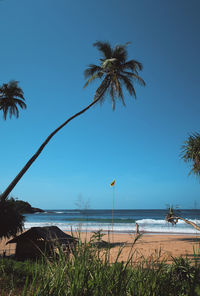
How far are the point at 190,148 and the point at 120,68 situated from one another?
823 centimetres

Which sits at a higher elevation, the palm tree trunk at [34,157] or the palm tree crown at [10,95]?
the palm tree crown at [10,95]

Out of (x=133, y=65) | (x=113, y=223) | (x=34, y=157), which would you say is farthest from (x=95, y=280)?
(x=113, y=223)

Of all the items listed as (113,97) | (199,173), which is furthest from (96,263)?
(113,97)

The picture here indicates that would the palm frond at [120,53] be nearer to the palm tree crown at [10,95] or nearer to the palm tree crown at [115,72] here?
the palm tree crown at [115,72]

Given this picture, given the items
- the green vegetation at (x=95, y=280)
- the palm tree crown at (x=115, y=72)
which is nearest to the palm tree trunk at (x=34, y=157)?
the palm tree crown at (x=115, y=72)

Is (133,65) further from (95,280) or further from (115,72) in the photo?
(95,280)

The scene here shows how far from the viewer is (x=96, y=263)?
198 cm

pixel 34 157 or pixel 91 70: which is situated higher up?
pixel 91 70

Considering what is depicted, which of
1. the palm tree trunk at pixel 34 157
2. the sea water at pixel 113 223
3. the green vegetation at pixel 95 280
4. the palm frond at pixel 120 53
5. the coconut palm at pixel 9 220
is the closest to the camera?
the green vegetation at pixel 95 280

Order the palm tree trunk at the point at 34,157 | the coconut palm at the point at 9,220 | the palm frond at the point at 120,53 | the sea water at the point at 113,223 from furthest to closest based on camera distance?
the palm frond at the point at 120,53
the coconut palm at the point at 9,220
the palm tree trunk at the point at 34,157
the sea water at the point at 113,223

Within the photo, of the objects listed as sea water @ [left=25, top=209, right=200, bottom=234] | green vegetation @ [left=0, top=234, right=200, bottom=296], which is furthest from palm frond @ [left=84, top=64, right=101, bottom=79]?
green vegetation @ [left=0, top=234, right=200, bottom=296]

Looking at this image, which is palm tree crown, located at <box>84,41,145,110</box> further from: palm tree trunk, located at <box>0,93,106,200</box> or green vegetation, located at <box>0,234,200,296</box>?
green vegetation, located at <box>0,234,200,296</box>

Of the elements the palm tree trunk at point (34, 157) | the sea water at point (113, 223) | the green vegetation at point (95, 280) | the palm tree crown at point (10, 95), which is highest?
the palm tree crown at point (10, 95)

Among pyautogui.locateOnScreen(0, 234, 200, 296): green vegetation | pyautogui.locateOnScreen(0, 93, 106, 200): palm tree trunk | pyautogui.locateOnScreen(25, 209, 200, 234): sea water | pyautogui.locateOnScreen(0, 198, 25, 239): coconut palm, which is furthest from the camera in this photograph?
pyautogui.locateOnScreen(0, 198, 25, 239): coconut palm
